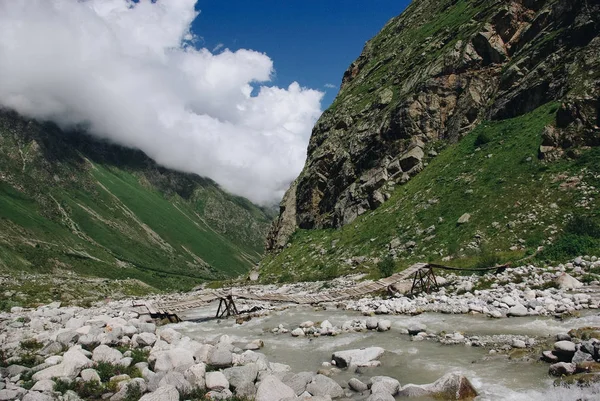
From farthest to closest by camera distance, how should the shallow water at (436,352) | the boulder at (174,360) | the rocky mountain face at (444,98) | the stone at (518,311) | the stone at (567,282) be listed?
the rocky mountain face at (444,98) < the stone at (567,282) < the stone at (518,311) < the boulder at (174,360) < the shallow water at (436,352)

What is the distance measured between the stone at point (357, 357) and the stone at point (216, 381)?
4.65 meters

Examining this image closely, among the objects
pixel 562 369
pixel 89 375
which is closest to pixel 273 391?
pixel 89 375

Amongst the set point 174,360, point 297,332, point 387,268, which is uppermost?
point 387,268

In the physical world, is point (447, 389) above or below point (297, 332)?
above

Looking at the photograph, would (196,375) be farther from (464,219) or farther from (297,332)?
(464,219)

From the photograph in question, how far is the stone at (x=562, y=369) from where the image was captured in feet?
36.0

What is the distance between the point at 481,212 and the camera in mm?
36562

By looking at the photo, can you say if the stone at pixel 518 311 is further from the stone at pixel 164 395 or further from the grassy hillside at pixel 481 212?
the stone at pixel 164 395

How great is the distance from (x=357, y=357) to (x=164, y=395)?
7.25 meters

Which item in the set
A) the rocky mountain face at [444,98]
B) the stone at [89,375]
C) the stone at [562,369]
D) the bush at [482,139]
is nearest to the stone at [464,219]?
the rocky mountain face at [444,98]

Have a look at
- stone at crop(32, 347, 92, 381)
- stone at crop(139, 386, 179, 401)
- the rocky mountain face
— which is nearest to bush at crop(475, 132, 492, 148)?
the rocky mountain face

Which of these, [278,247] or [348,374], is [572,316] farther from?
[278,247]

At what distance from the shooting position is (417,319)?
21266mm

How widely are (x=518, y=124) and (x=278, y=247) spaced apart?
42.5 metres
